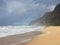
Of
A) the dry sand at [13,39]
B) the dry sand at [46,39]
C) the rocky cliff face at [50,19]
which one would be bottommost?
the dry sand at [46,39]

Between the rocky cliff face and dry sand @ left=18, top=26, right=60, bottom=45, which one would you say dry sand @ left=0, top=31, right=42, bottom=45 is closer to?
dry sand @ left=18, top=26, right=60, bottom=45

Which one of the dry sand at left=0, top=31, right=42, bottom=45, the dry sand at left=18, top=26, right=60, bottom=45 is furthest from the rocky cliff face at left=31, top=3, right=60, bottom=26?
the dry sand at left=0, top=31, right=42, bottom=45

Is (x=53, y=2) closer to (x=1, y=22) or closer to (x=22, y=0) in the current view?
(x=22, y=0)

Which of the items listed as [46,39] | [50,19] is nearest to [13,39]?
[46,39]

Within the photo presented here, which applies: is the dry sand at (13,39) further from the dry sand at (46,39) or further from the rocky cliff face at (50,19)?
the rocky cliff face at (50,19)

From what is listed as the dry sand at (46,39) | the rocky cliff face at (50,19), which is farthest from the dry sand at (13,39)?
the rocky cliff face at (50,19)

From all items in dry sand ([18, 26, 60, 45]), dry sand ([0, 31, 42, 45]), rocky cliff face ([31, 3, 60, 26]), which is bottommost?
dry sand ([18, 26, 60, 45])

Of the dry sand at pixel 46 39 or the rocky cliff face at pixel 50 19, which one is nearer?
the dry sand at pixel 46 39

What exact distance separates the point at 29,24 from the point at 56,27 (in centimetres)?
55

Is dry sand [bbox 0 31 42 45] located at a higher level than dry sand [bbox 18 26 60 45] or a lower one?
higher

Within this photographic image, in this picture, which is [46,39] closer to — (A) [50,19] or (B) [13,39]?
(B) [13,39]

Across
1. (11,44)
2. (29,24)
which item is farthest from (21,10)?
(11,44)

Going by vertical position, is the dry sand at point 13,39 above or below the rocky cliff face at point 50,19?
below

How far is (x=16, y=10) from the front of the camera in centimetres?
269
